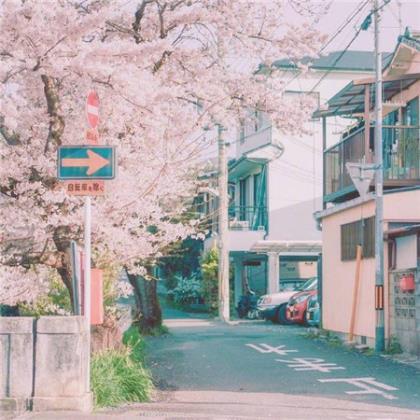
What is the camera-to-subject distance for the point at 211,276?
3156cm

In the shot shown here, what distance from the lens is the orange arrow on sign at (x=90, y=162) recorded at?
8.41 metres

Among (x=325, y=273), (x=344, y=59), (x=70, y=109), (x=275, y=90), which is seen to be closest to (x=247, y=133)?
(x=344, y=59)

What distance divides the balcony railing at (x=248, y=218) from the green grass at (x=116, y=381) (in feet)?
68.4

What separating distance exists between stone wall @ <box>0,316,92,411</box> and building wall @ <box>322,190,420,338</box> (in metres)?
8.70

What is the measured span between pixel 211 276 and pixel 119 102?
21903 mm

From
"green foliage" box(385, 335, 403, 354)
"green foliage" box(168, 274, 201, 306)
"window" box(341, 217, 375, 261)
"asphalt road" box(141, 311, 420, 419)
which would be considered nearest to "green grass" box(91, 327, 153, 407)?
"asphalt road" box(141, 311, 420, 419)

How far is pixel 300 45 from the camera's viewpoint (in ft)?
39.4

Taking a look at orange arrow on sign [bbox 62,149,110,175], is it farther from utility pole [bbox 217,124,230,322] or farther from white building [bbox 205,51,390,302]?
white building [bbox 205,51,390,302]

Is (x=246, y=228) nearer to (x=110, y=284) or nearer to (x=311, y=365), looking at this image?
(x=110, y=284)

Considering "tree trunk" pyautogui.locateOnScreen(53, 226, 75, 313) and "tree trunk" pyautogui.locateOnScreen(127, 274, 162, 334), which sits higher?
"tree trunk" pyautogui.locateOnScreen(53, 226, 75, 313)

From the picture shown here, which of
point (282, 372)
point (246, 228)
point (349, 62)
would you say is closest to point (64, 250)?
point (282, 372)

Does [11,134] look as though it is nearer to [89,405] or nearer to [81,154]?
[81,154]

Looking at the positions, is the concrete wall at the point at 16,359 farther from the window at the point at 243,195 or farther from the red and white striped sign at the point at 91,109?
the window at the point at 243,195

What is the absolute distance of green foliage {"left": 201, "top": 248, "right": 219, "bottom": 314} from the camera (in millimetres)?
31375
